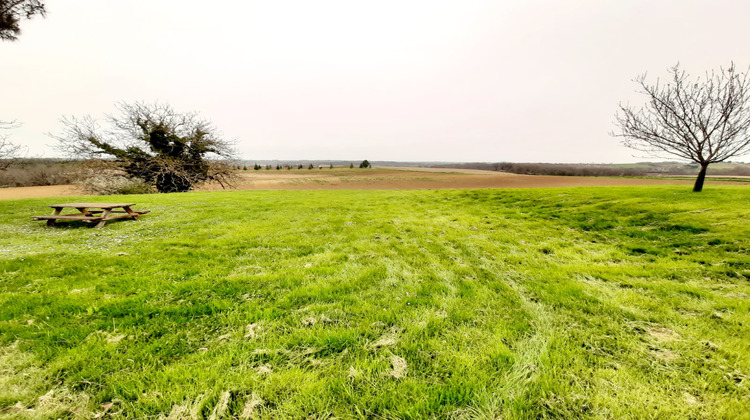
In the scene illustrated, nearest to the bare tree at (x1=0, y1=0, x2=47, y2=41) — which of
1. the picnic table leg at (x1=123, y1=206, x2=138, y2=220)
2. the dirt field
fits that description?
the picnic table leg at (x1=123, y1=206, x2=138, y2=220)

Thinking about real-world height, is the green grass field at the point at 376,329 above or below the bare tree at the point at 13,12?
below

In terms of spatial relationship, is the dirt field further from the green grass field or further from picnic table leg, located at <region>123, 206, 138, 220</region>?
the green grass field

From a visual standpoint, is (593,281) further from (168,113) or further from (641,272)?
(168,113)

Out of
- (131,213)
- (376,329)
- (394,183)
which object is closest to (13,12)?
(131,213)

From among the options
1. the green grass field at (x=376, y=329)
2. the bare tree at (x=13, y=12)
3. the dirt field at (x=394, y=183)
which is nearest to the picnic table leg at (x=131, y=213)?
the green grass field at (x=376, y=329)

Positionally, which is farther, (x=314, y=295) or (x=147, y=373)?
(x=314, y=295)

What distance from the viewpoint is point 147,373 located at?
110 inches

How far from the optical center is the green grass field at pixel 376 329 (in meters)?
2.48

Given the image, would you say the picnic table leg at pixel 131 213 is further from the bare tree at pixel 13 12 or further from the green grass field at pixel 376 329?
the bare tree at pixel 13 12

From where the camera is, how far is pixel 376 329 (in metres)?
3.60

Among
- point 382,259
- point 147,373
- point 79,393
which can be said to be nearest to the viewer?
point 79,393

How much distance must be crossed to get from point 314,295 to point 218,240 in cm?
519

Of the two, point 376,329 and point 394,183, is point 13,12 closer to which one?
point 376,329

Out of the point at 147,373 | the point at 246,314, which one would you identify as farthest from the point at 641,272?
the point at 147,373
